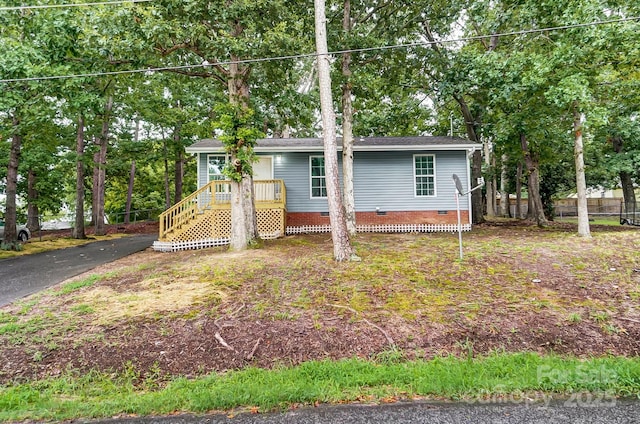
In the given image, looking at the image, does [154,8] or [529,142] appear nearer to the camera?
[154,8]

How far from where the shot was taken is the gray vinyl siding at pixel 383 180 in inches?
486

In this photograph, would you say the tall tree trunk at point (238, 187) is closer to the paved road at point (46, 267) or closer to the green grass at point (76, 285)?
the green grass at point (76, 285)

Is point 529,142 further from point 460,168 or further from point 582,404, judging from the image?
point 582,404

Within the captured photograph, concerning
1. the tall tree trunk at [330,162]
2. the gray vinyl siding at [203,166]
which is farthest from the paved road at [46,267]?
the tall tree trunk at [330,162]

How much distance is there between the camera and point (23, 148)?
1422 cm

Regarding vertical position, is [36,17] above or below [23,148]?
above

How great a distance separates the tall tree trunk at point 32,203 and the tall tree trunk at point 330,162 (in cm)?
1807

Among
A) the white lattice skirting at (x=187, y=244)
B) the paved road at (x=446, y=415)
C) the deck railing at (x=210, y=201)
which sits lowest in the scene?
the paved road at (x=446, y=415)

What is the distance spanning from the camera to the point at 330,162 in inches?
267

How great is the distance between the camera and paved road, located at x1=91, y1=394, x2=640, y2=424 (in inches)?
89.8

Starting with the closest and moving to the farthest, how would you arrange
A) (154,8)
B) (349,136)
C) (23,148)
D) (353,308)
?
1. (353,308)
2. (154,8)
3. (349,136)
4. (23,148)

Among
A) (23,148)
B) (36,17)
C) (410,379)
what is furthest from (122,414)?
(23,148)

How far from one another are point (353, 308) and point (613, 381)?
2689 millimetres

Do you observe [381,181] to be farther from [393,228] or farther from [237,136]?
[237,136]
